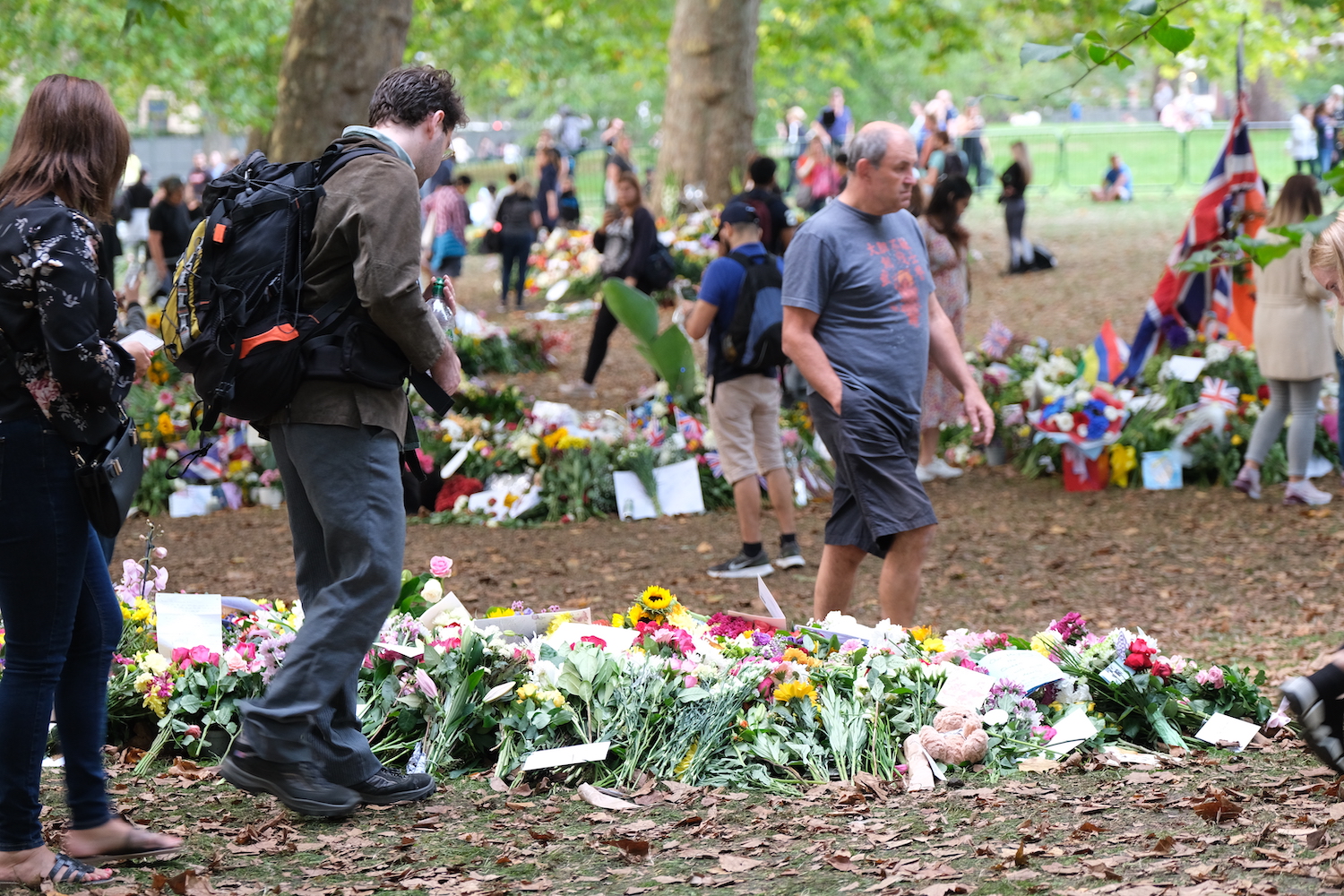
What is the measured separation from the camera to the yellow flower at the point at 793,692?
4.10 meters

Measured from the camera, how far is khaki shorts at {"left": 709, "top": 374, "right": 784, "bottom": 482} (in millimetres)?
7215

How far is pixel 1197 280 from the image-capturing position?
9914 mm

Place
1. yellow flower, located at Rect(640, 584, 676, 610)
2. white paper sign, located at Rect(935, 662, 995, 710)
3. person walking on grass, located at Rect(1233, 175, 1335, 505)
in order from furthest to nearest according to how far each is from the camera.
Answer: person walking on grass, located at Rect(1233, 175, 1335, 505), yellow flower, located at Rect(640, 584, 676, 610), white paper sign, located at Rect(935, 662, 995, 710)

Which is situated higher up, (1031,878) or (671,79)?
(671,79)

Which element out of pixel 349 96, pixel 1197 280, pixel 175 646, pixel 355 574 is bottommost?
pixel 175 646

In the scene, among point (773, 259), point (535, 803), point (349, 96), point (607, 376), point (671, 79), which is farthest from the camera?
point (671, 79)

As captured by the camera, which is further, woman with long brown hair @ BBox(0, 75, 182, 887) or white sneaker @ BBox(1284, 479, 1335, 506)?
white sneaker @ BBox(1284, 479, 1335, 506)

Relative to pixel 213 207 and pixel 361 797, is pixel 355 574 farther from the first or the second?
pixel 213 207

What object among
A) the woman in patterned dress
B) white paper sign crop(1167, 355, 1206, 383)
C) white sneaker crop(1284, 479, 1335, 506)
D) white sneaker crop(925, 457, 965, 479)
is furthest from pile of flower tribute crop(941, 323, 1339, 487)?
the woman in patterned dress

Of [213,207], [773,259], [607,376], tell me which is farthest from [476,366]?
[213,207]

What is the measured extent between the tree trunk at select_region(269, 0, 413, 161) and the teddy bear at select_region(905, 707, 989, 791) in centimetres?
687

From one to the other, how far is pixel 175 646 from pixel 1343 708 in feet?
10.8

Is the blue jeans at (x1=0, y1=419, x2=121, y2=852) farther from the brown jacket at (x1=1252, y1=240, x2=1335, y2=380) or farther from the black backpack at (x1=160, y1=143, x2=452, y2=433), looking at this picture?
the brown jacket at (x1=1252, y1=240, x2=1335, y2=380)

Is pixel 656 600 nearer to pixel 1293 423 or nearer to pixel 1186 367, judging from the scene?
pixel 1293 423
